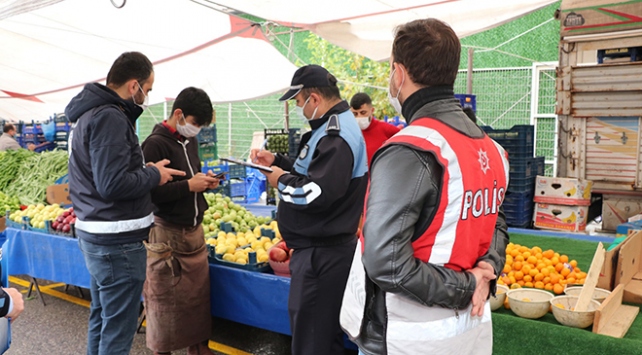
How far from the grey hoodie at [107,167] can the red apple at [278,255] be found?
93 centimetres

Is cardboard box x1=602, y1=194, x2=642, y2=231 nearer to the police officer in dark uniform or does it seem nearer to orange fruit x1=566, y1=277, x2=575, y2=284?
orange fruit x1=566, y1=277, x2=575, y2=284

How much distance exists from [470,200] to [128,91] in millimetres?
2326

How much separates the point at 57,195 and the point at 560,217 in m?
5.93

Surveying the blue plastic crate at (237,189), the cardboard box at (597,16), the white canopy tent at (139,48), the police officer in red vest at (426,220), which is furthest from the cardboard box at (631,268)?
the blue plastic crate at (237,189)

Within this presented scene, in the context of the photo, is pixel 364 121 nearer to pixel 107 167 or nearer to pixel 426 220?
pixel 107 167

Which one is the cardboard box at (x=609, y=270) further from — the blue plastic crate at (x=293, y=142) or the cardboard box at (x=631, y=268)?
the blue plastic crate at (x=293, y=142)

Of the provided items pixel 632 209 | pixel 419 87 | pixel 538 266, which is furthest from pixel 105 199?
pixel 632 209

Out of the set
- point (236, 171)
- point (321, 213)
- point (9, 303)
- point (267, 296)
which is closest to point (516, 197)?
point (267, 296)

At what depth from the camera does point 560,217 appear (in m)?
5.62

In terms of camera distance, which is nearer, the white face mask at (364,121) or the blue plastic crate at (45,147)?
the white face mask at (364,121)

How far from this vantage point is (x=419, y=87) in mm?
1661

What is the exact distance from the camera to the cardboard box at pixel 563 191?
537 centimetres

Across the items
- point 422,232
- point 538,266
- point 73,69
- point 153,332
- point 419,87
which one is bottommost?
point 153,332

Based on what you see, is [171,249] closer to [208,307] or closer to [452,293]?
[208,307]
